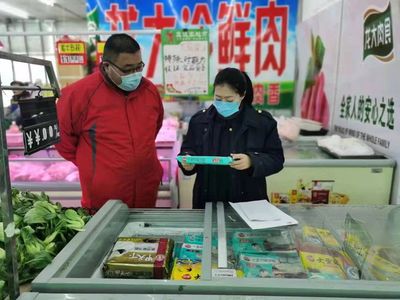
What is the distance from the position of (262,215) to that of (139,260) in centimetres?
59

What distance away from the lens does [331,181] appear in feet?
9.34

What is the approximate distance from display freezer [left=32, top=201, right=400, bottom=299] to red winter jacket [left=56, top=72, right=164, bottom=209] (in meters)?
0.41

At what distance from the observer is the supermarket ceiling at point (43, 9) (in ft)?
28.4

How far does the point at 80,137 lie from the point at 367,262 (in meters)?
1.66

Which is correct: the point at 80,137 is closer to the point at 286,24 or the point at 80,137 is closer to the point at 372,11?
the point at 372,11

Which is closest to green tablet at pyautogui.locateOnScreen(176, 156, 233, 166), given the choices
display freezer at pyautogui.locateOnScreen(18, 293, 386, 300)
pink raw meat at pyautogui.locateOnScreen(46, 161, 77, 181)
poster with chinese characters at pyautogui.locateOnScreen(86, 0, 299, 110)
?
display freezer at pyautogui.locateOnScreen(18, 293, 386, 300)

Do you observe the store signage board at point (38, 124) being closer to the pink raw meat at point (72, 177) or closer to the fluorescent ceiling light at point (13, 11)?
the pink raw meat at point (72, 177)

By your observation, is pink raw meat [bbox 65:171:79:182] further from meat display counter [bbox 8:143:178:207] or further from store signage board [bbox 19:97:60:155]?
store signage board [bbox 19:97:60:155]

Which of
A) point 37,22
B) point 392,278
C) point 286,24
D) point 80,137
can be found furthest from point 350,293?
point 37,22

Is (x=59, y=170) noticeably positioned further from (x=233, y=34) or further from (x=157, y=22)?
(x=233, y=34)

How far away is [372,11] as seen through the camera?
9.18 ft

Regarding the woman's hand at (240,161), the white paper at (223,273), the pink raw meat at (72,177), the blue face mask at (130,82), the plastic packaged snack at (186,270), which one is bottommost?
the pink raw meat at (72,177)

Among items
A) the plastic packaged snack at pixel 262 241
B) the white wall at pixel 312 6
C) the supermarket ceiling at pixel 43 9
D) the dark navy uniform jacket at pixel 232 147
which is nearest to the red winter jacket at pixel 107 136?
the dark navy uniform jacket at pixel 232 147

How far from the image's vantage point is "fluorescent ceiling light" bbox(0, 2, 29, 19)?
883cm
